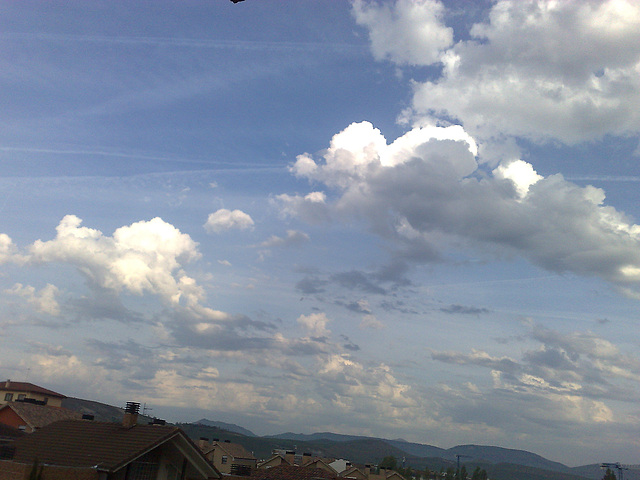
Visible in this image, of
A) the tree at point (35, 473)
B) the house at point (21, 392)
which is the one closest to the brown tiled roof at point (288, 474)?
the tree at point (35, 473)

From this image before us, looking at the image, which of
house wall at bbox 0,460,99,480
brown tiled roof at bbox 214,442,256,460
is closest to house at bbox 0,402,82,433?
brown tiled roof at bbox 214,442,256,460

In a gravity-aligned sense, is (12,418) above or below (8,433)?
below

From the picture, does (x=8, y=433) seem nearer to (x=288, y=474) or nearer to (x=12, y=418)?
(x=12, y=418)

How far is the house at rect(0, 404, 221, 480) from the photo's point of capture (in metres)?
24.1

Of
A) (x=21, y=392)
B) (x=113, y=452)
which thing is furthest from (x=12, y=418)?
(x=113, y=452)

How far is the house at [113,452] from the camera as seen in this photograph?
24125mm

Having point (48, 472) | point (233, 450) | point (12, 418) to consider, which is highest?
point (48, 472)

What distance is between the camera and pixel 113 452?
25.7 m

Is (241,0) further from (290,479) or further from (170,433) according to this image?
(290,479)

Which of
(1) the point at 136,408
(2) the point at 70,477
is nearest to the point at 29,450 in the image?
(1) the point at 136,408

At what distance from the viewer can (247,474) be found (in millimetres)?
48656

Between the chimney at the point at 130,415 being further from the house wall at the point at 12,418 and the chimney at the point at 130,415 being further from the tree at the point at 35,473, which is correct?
the house wall at the point at 12,418

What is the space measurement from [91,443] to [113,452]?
2.52m

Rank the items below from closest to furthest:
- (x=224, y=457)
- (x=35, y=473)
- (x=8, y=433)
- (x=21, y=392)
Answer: (x=35, y=473)
(x=8, y=433)
(x=21, y=392)
(x=224, y=457)
